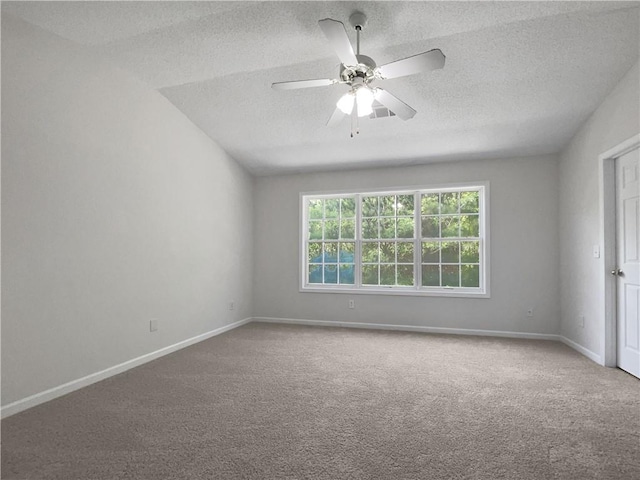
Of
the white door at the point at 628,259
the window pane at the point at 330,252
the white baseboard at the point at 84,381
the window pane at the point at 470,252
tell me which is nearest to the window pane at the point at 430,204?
the window pane at the point at 470,252

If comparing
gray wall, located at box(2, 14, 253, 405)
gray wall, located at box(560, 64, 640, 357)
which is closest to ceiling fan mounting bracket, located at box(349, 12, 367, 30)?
gray wall, located at box(2, 14, 253, 405)

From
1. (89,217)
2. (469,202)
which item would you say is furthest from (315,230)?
(89,217)

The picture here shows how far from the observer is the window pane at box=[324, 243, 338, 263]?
5.85m

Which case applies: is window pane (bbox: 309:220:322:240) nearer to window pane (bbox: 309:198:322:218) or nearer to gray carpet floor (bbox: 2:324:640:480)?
window pane (bbox: 309:198:322:218)

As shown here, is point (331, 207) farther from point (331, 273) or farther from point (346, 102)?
point (346, 102)

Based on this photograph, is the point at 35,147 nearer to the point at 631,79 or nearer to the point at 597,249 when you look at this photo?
the point at 631,79

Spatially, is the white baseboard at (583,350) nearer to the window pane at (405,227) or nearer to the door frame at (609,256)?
the door frame at (609,256)

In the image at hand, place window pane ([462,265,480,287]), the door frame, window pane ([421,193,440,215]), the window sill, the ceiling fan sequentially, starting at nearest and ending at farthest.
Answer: the ceiling fan < the door frame < the window sill < window pane ([462,265,480,287]) < window pane ([421,193,440,215])

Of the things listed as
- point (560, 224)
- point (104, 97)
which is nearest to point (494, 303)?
point (560, 224)

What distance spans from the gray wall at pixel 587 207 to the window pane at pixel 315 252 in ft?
10.5

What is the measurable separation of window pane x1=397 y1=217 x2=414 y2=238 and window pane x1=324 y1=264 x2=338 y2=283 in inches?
42.8

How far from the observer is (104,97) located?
11.1 ft

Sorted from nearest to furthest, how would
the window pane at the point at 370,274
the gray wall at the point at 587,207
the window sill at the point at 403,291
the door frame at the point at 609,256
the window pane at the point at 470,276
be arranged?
the gray wall at the point at 587,207 → the door frame at the point at 609,256 → the window sill at the point at 403,291 → the window pane at the point at 470,276 → the window pane at the point at 370,274

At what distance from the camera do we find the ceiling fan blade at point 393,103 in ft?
9.45
